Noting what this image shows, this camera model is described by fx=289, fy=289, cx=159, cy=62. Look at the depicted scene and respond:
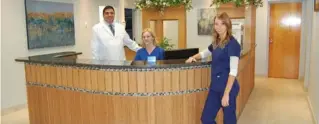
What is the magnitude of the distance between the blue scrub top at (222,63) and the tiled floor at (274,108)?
1.63 metres

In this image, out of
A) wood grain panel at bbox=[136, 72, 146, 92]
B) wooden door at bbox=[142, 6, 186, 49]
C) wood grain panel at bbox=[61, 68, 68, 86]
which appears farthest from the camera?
wooden door at bbox=[142, 6, 186, 49]

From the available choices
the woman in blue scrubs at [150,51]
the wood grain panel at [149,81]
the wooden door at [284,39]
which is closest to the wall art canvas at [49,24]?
the woman in blue scrubs at [150,51]

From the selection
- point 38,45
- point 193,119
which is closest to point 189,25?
point 38,45

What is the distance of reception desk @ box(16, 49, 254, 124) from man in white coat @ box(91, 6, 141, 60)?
0.75 meters

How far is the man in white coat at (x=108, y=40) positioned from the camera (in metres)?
3.79

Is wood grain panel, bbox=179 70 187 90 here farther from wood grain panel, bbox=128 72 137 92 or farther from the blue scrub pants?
wood grain panel, bbox=128 72 137 92

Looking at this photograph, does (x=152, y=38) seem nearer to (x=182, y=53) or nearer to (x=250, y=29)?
(x=182, y=53)

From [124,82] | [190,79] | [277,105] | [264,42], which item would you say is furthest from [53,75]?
[264,42]

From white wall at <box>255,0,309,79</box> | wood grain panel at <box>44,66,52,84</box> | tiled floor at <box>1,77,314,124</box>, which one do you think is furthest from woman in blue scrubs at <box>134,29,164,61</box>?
white wall at <box>255,0,309,79</box>

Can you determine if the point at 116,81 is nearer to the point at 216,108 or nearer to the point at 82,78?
the point at 82,78

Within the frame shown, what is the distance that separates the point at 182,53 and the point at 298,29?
15.6 feet

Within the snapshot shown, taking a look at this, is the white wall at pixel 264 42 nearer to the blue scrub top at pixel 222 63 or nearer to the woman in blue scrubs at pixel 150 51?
the woman in blue scrubs at pixel 150 51

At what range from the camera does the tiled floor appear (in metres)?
4.18

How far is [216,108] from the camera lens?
9.13ft
